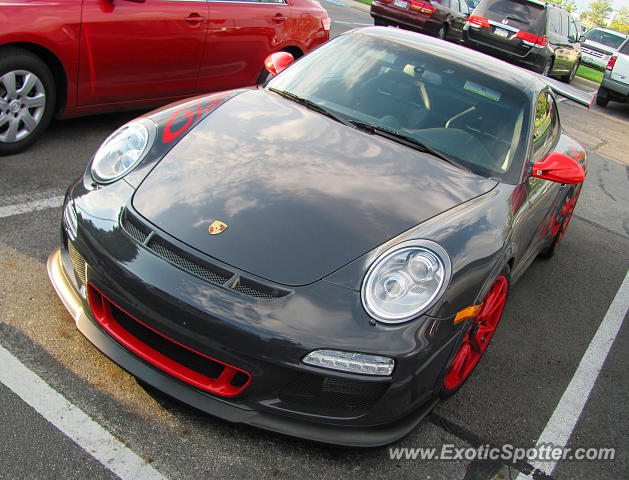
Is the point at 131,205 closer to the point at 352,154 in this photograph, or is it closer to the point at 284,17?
the point at 352,154

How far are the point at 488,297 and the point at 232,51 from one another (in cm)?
362

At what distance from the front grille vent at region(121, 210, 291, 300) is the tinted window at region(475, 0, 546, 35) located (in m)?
12.3

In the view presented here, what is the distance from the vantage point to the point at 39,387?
2.51m

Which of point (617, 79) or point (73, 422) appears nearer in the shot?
point (73, 422)

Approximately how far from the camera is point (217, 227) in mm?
2543

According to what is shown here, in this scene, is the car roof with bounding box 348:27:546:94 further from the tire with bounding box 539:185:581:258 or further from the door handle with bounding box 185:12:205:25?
the door handle with bounding box 185:12:205:25

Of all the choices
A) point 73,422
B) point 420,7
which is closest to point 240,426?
point 73,422

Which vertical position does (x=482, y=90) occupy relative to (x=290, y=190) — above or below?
Answer: above

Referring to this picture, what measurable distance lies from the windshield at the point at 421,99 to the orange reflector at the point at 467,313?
899 mm

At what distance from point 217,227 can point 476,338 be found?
131cm

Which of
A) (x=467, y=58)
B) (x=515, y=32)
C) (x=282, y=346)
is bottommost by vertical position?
(x=515, y=32)

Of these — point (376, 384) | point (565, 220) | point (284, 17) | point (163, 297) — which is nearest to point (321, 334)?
point (376, 384)
